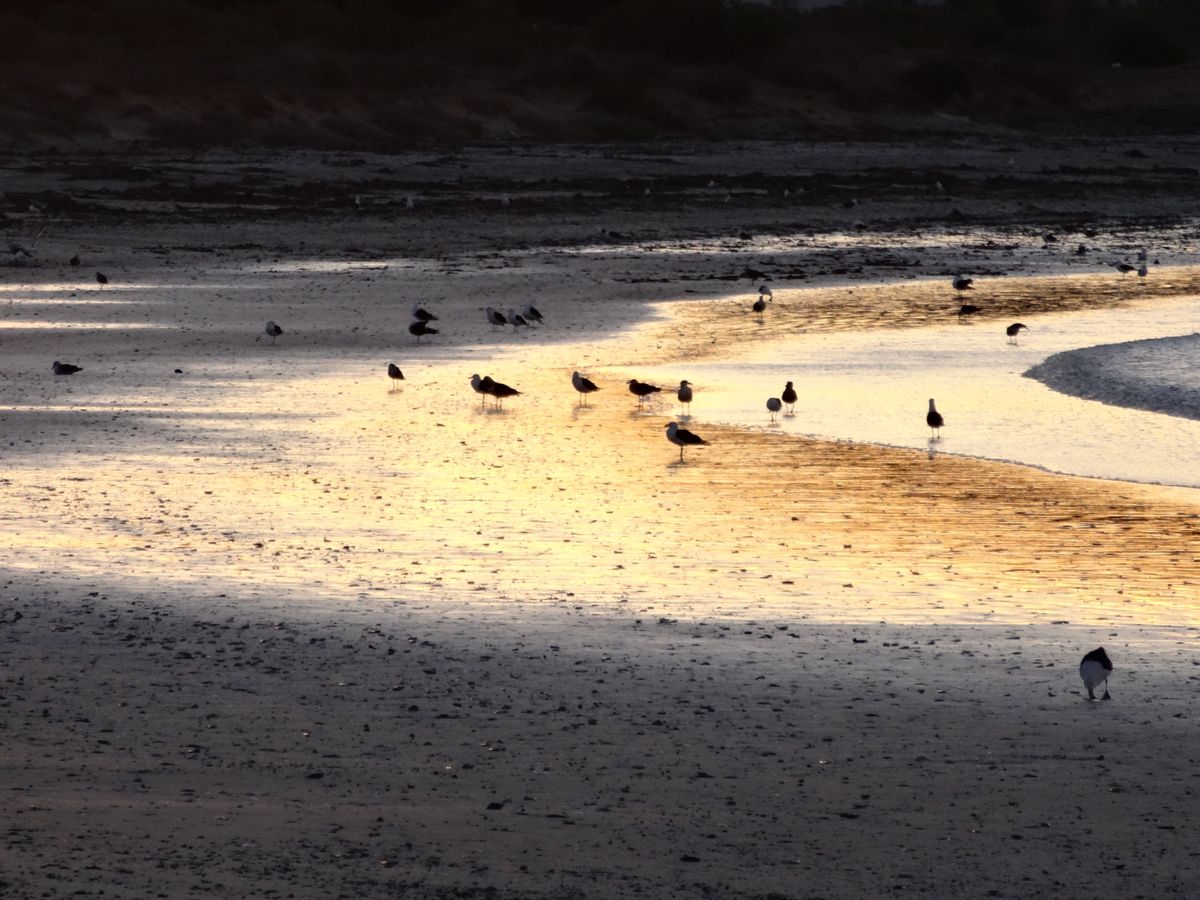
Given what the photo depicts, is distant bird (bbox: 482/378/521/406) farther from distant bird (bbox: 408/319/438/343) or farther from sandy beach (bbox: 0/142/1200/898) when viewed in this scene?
distant bird (bbox: 408/319/438/343)

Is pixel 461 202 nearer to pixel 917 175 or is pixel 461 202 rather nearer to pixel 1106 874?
pixel 917 175

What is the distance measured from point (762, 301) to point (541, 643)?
61.4 feet

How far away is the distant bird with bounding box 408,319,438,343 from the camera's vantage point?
23.8 m

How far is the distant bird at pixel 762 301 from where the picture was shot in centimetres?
2764

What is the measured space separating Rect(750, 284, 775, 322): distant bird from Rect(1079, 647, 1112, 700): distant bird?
1875 centimetres

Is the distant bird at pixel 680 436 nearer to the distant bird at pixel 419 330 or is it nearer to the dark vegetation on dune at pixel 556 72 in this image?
the distant bird at pixel 419 330

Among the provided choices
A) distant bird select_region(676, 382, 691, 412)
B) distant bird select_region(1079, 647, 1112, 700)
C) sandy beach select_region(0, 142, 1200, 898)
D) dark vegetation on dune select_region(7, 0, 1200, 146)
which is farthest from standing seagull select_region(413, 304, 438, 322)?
dark vegetation on dune select_region(7, 0, 1200, 146)

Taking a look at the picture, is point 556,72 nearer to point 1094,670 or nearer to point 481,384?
point 481,384

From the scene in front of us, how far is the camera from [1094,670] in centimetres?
847

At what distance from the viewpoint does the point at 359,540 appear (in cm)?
1217

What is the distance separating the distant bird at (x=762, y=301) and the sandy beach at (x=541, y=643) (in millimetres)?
3980

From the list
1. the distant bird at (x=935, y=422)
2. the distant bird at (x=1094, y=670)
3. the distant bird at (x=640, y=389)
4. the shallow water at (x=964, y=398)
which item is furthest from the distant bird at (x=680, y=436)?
the distant bird at (x=1094, y=670)

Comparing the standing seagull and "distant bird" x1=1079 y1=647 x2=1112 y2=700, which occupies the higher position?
the standing seagull

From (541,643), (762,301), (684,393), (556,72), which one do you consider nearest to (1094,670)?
(541,643)
